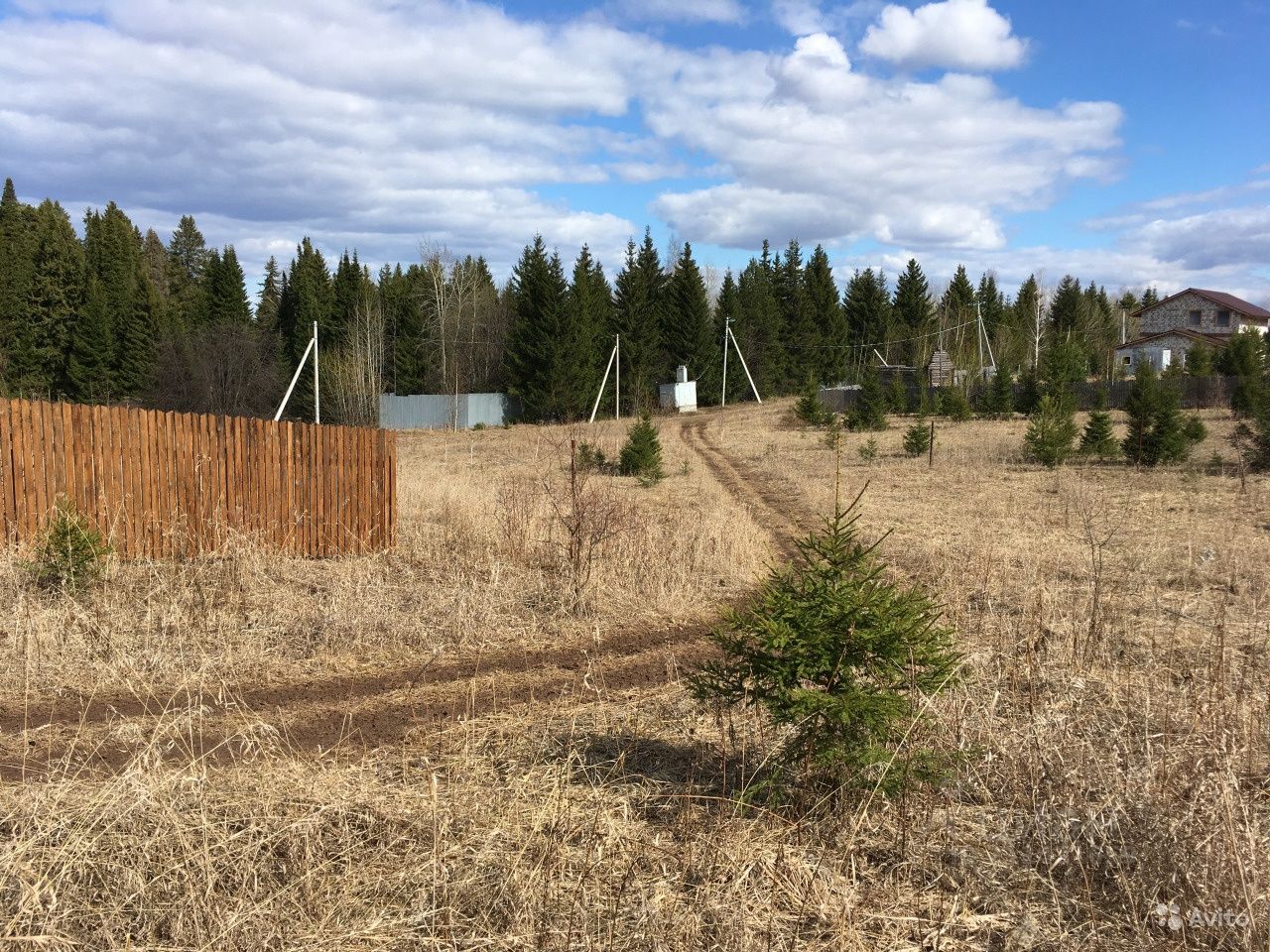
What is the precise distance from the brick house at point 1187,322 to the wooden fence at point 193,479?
58455mm

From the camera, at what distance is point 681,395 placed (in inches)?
1815

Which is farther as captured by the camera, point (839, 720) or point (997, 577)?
point (997, 577)

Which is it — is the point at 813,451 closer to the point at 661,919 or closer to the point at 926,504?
the point at 926,504

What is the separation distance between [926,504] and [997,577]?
Result: 6390mm

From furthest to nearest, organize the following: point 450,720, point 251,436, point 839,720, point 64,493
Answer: point 251,436
point 64,493
point 450,720
point 839,720

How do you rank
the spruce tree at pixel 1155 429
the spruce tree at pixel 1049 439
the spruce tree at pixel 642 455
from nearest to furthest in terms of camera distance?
the spruce tree at pixel 642 455 < the spruce tree at pixel 1155 429 < the spruce tree at pixel 1049 439

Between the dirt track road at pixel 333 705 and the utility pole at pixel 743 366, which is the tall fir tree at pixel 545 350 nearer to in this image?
the utility pole at pixel 743 366

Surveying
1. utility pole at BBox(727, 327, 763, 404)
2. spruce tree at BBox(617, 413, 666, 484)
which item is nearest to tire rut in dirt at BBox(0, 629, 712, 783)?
spruce tree at BBox(617, 413, 666, 484)

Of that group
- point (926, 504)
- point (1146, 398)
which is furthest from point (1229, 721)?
point (1146, 398)

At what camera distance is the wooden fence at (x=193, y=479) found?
8359mm

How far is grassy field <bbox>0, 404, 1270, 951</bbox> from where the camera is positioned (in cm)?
275

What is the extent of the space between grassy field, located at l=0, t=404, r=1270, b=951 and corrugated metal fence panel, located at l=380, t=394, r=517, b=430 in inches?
1442

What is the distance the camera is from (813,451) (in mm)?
25234

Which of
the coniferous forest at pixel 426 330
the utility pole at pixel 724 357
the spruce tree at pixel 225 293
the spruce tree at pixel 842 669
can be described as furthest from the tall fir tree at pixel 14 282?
the spruce tree at pixel 842 669
